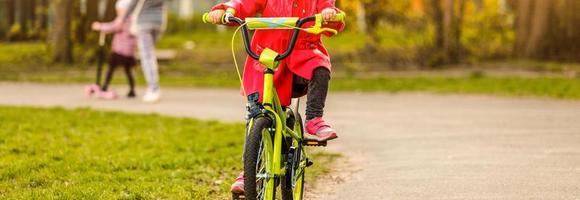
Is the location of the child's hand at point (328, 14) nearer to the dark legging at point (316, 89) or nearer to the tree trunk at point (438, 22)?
the dark legging at point (316, 89)

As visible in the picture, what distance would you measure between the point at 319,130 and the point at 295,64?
0.38 m

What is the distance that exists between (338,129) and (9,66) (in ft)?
37.6

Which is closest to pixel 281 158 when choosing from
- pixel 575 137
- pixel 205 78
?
pixel 575 137

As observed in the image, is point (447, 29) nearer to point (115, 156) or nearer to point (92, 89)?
point (92, 89)

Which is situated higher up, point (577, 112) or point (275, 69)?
point (275, 69)

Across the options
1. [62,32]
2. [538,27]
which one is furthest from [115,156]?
[538,27]

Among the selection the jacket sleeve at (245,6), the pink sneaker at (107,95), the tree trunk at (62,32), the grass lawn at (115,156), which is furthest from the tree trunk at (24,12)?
the jacket sleeve at (245,6)

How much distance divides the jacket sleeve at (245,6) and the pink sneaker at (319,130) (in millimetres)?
669

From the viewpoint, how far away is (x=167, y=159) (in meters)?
9.31

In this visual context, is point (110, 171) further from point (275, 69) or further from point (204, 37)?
point (204, 37)

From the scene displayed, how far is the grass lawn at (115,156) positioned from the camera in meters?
7.68

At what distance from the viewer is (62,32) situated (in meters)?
21.9

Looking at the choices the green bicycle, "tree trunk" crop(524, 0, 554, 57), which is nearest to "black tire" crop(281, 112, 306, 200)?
the green bicycle

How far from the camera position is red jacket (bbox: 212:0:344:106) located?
6.23 metres
